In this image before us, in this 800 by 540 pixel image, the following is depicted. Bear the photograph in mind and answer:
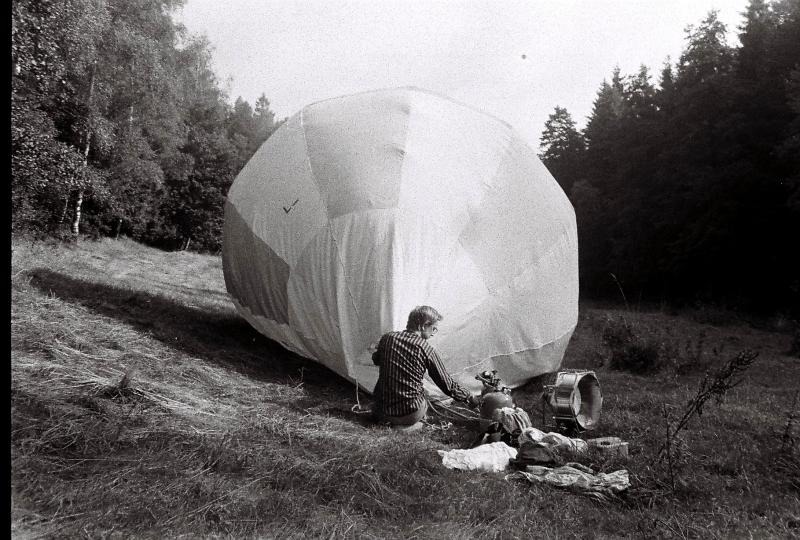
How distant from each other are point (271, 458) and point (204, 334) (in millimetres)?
4453

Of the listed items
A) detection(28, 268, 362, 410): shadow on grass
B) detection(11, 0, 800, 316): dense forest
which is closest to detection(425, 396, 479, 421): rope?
detection(28, 268, 362, 410): shadow on grass

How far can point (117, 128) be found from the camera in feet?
77.6

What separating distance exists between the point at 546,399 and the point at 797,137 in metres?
21.3

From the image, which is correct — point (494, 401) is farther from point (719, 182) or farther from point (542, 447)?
point (719, 182)

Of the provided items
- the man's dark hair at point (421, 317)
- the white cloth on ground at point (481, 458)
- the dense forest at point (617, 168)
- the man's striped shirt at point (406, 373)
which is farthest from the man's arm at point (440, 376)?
the dense forest at point (617, 168)

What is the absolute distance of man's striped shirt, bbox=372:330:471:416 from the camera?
5.96 meters

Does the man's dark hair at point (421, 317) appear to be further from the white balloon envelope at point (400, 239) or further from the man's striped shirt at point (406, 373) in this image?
the white balloon envelope at point (400, 239)

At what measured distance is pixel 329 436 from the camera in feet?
17.4

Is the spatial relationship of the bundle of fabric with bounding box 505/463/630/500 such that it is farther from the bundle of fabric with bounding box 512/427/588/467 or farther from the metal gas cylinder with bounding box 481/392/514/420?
the metal gas cylinder with bounding box 481/392/514/420

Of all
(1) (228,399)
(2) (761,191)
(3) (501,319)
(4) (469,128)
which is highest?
(2) (761,191)

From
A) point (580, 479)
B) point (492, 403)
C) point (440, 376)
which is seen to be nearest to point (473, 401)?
point (492, 403)

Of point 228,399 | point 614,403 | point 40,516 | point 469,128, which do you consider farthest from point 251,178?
point 40,516

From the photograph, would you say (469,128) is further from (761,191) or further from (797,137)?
(761,191)

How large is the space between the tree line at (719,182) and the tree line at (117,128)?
19040mm
